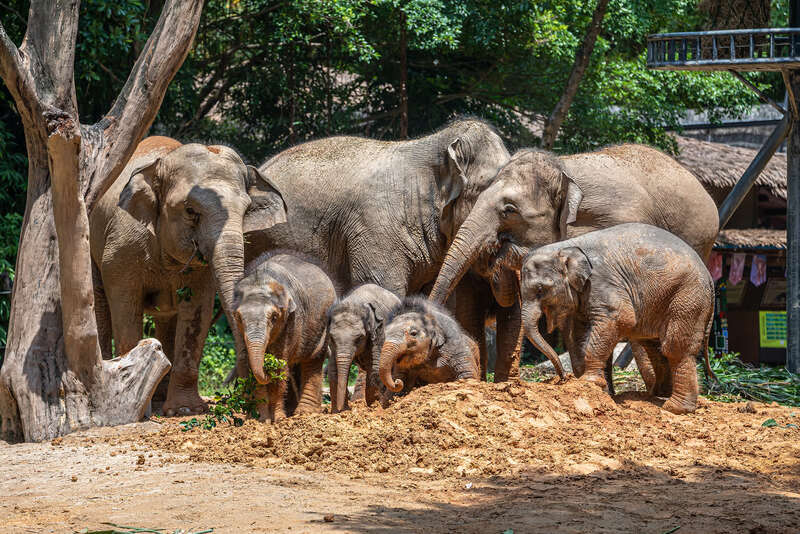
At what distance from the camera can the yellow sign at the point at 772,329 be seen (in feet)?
54.1

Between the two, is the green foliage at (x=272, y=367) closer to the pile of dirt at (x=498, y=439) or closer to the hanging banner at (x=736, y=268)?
the pile of dirt at (x=498, y=439)

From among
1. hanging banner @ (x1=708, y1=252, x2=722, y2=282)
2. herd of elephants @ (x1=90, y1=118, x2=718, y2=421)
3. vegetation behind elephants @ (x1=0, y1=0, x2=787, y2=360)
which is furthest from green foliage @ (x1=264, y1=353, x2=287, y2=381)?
hanging banner @ (x1=708, y1=252, x2=722, y2=282)


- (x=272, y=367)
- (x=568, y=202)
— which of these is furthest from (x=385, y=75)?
(x=272, y=367)

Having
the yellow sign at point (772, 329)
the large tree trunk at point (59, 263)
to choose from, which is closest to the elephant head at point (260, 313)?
the large tree trunk at point (59, 263)

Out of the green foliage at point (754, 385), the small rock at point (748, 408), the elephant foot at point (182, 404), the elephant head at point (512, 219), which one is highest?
the elephant head at point (512, 219)

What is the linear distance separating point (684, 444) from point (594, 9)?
875cm

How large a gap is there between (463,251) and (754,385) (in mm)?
3519

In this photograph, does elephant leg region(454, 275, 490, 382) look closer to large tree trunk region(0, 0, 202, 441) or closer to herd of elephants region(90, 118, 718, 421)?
herd of elephants region(90, 118, 718, 421)

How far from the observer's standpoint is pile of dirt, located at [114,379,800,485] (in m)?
5.63

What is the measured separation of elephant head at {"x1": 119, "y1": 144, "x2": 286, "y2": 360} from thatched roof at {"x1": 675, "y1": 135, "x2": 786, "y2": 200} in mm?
9417

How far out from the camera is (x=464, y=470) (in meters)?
5.49

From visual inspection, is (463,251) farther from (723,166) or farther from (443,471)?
(723,166)

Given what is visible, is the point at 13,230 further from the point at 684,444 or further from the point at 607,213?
the point at 684,444

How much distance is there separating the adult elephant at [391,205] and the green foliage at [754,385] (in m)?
2.08
